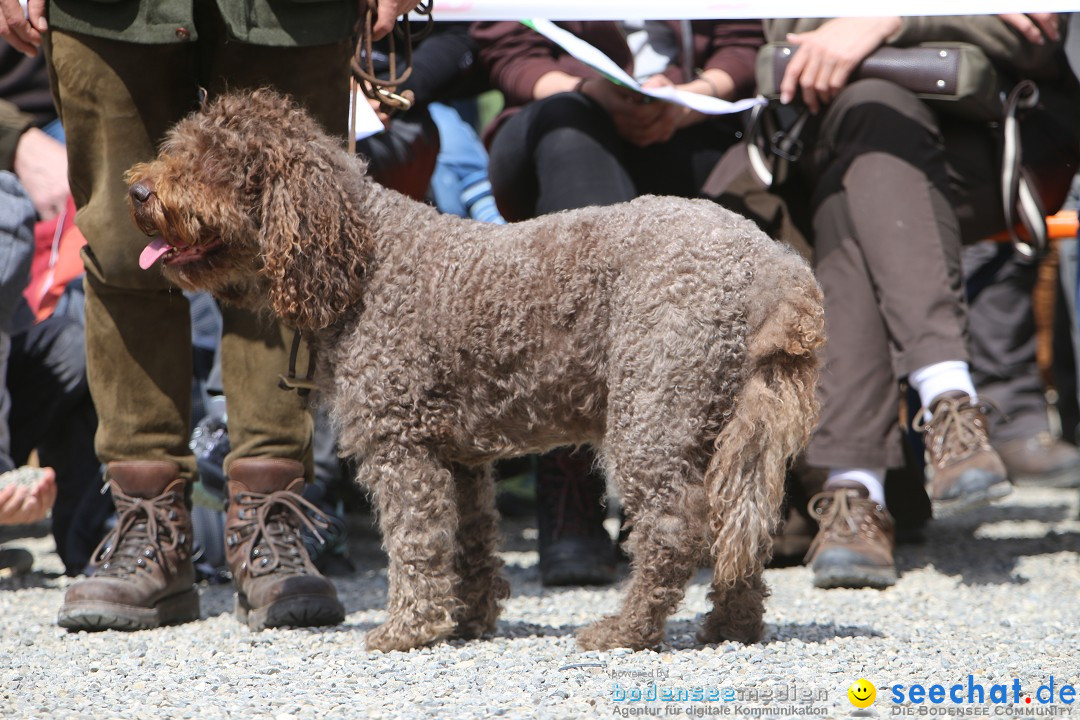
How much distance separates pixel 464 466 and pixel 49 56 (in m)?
1.78

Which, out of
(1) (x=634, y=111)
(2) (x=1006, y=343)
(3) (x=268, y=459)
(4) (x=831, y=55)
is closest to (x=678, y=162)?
(1) (x=634, y=111)

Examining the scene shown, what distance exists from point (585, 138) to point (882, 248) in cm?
131

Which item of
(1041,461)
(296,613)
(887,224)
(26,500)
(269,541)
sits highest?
(887,224)

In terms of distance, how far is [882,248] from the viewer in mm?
4672

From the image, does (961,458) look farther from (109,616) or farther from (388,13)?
(109,616)

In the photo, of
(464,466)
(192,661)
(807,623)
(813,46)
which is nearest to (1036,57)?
(813,46)

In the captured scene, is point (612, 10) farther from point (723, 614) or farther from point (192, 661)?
point (192, 661)

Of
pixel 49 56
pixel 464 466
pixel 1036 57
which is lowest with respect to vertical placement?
pixel 464 466

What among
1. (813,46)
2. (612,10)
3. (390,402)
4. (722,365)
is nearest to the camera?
(722,365)

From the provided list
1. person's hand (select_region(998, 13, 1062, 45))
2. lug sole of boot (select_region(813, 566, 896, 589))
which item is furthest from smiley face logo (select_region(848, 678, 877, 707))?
person's hand (select_region(998, 13, 1062, 45))

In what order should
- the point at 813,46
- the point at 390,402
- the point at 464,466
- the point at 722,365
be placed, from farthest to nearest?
1. the point at 813,46
2. the point at 464,466
3. the point at 390,402
4. the point at 722,365

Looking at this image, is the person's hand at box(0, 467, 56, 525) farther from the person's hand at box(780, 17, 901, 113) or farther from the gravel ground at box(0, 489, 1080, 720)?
the person's hand at box(780, 17, 901, 113)

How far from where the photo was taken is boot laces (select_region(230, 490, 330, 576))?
3.83 metres

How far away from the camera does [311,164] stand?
3.29 m
